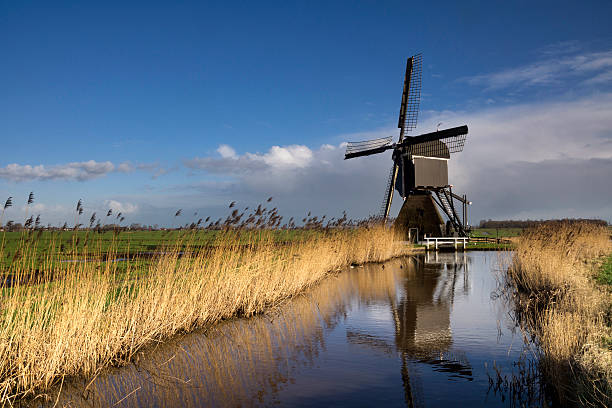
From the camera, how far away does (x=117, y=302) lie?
21.7ft

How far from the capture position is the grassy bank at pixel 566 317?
5047 millimetres

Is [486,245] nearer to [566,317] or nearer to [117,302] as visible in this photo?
[566,317]

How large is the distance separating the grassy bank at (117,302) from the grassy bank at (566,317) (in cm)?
533

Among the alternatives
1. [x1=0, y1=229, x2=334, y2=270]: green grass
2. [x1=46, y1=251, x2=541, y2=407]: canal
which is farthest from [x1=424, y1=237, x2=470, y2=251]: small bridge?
[x1=46, y1=251, x2=541, y2=407]: canal

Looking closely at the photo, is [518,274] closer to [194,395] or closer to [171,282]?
[171,282]

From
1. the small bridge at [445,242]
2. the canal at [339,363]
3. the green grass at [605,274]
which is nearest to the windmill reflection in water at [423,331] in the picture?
the canal at [339,363]

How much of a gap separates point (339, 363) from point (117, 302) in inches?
127

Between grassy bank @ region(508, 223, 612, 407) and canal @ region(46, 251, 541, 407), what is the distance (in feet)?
1.27

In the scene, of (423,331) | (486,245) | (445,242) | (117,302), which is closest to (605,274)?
(423,331)

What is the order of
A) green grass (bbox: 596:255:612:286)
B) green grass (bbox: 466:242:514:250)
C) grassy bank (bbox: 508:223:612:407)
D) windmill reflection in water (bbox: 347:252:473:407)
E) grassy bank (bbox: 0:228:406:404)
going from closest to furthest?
grassy bank (bbox: 508:223:612:407) → grassy bank (bbox: 0:228:406:404) → windmill reflection in water (bbox: 347:252:473:407) → green grass (bbox: 596:255:612:286) → green grass (bbox: 466:242:514:250)

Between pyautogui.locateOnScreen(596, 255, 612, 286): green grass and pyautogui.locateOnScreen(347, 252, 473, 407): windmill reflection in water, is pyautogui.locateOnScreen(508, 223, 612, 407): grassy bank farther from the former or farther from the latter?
pyautogui.locateOnScreen(347, 252, 473, 407): windmill reflection in water

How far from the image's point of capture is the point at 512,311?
10.6 metres

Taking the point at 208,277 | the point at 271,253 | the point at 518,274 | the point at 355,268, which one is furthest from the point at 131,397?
the point at 355,268

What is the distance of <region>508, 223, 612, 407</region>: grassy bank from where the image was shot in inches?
199
